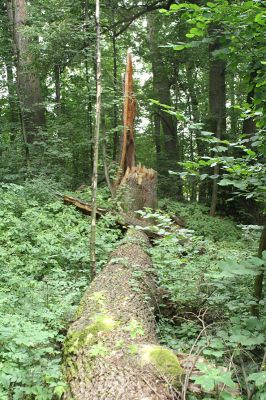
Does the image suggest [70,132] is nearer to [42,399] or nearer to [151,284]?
[151,284]

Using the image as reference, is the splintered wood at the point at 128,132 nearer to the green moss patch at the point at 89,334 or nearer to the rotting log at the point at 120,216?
the rotting log at the point at 120,216

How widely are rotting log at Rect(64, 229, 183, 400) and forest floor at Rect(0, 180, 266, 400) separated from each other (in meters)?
0.16

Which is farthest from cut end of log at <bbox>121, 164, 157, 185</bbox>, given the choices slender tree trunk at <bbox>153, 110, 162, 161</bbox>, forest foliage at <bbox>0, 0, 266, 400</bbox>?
slender tree trunk at <bbox>153, 110, 162, 161</bbox>

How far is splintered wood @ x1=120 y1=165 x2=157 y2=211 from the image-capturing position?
929 cm

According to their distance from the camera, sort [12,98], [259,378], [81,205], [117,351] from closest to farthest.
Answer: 1. [259,378]
2. [117,351]
3. [81,205]
4. [12,98]

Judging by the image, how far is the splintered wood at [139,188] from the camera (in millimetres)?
9287

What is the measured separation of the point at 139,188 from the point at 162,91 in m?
8.26

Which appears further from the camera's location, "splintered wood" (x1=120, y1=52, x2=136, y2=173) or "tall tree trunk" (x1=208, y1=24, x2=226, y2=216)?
"tall tree trunk" (x1=208, y1=24, x2=226, y2=216)

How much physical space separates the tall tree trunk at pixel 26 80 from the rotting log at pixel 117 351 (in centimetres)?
756

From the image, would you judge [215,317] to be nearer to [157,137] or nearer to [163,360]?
[163,360]

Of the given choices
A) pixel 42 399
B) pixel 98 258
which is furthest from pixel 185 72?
pixel 42 399

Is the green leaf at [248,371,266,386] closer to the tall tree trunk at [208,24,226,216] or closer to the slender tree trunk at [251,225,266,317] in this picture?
the slender tree trunk at [251,225,266,317]

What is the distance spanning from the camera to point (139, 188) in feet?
32.1

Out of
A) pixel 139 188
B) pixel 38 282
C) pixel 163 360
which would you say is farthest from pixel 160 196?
pixel 163 360
